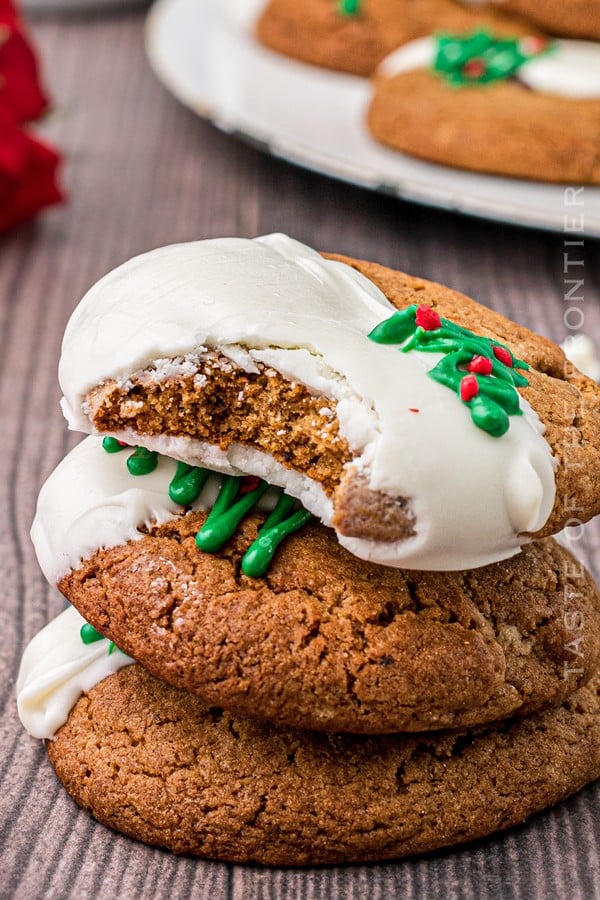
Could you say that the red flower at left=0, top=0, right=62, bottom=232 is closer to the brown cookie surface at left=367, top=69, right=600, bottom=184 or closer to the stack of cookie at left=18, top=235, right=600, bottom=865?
the brown cookie surface at left=367, top=69, right=600, bottom=184

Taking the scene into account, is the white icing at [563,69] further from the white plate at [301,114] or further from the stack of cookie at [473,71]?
the white plate at [301,114]

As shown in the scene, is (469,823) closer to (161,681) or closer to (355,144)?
(161,681)

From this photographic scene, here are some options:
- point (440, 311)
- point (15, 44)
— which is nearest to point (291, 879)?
point (440, 311)

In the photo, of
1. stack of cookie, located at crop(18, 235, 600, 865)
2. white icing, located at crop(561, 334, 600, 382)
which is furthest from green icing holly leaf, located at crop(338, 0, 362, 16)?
stack of cookie, located at crop(18, 235, 600, 865)

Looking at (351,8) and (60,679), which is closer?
(60,679)

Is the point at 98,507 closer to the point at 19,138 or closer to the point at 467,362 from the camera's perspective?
the point at 467,362

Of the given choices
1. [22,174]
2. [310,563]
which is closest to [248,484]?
[310,563]
